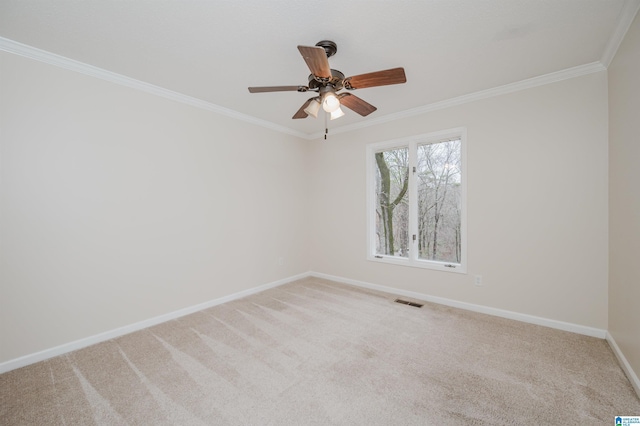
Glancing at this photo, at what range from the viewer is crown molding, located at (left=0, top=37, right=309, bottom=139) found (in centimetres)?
215

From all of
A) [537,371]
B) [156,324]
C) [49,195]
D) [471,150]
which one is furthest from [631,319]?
[49,195]

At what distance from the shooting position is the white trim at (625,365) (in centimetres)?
180

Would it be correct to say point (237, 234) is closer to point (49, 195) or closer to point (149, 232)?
point (149, 232)

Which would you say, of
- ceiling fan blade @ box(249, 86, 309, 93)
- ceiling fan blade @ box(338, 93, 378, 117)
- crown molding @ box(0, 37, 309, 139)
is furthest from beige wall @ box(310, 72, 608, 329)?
crown molding @ box(0, 37, 309, 139)

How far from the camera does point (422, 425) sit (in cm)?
156

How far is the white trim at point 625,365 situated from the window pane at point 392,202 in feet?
6.78

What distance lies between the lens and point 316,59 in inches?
68.1

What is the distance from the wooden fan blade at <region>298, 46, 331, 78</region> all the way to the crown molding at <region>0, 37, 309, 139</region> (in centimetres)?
203

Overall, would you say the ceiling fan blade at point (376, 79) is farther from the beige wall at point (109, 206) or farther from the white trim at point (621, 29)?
the beige wall at point (109, 206)

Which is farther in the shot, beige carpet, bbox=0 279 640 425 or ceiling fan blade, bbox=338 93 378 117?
ceiling fan blade, bbox=338 93 378 117

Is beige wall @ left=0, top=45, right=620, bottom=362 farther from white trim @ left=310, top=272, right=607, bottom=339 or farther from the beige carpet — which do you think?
the beige carpet

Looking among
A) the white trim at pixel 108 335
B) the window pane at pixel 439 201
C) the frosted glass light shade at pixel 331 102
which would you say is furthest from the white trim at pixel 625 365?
the white trim at pixel 108 335

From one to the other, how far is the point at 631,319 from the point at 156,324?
13.8ft

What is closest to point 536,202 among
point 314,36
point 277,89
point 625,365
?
point 625,365
